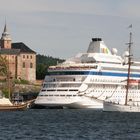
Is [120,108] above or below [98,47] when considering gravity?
below

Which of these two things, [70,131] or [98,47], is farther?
[98,47]

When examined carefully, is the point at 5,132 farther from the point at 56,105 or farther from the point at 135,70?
the point at 135,70

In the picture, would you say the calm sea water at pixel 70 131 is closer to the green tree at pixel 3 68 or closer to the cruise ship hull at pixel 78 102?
the cruise ship hull at pixel 78 102

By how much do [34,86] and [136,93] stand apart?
159ft

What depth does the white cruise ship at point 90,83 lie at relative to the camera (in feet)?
429

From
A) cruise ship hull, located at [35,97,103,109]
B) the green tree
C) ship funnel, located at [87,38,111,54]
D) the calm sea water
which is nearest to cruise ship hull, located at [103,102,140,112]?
cruise ship hull, located at [35,97,103,109]

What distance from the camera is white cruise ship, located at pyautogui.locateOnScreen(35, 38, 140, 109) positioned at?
429ft

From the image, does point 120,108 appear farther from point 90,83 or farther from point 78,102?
point 90,83

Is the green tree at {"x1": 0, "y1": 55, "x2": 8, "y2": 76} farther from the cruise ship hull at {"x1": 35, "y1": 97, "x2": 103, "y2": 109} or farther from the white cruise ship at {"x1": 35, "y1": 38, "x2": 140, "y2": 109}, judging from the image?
the cruise ship hull at {"x1": 35, "y1": 97, "x2": 103, "y2": 109}

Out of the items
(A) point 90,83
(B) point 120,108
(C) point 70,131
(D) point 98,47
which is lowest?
(B) point 120,108

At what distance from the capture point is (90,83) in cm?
13350

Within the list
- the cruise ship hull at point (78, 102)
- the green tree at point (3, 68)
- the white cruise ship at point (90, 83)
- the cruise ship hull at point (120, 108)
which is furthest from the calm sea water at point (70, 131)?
the green tree at point (3, 68)

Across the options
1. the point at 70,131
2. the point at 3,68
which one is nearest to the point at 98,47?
the point at 3,68

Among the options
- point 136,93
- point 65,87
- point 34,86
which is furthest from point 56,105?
point 34,86
